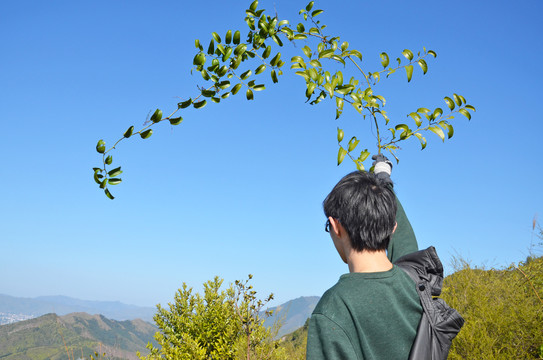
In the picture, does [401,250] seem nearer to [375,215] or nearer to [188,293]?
[375,215]

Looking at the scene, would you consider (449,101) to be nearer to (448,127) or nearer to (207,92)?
(448,127)

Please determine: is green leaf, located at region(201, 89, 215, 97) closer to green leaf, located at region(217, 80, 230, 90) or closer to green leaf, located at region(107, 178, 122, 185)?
green leaf, located at region(217, 80, 230, 90)

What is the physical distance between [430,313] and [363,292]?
30cm

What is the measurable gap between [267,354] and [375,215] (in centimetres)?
472

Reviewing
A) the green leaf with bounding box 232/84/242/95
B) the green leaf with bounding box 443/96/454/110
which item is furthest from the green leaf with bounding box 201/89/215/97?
the green leaf with bounding box 443/96/454/110

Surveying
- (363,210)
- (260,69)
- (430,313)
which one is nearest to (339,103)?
(260,69)

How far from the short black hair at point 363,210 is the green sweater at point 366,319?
0.12 meters

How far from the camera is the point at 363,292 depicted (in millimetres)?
1326

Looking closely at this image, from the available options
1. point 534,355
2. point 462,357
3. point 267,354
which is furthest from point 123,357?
point 534,355

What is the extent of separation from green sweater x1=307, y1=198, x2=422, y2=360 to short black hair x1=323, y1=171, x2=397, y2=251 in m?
0.12

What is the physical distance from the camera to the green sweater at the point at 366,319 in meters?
1.26

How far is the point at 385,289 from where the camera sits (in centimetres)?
135

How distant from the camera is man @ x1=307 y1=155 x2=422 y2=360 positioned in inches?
50.4

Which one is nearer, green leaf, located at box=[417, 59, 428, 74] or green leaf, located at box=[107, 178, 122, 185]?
green leaf, located at box=[107, 178, 122, 185]
